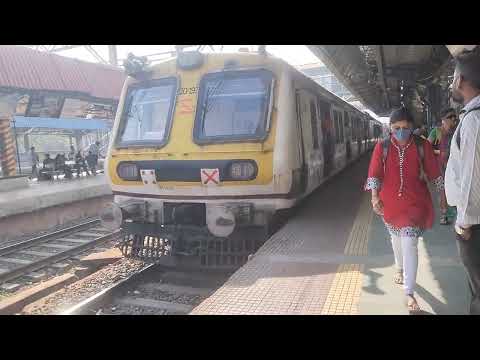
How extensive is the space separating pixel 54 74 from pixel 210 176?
1225 centimetres

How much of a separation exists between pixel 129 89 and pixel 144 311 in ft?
9.54

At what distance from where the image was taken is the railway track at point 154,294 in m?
4.54

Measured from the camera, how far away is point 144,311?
14.9 feet

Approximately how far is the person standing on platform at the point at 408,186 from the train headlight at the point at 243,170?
6.33 feet

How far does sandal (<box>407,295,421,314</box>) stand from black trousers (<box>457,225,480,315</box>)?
470 mm

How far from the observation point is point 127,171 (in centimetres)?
545

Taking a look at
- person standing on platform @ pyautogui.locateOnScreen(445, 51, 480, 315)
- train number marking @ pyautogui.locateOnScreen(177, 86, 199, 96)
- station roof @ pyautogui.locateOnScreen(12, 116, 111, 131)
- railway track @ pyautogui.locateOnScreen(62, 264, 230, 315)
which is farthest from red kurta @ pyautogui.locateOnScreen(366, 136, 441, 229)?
station roof @ pyautogui.locateOnScreen(12, 116, 111, 131)

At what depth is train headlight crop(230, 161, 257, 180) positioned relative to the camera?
4.73 m

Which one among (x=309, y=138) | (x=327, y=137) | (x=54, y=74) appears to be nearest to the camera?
(x=309, y=138)

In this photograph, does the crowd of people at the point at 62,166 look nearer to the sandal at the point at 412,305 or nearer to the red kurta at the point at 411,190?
the red kurta at the point at 411,190

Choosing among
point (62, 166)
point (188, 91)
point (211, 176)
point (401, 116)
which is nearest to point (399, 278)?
point (401, 116)

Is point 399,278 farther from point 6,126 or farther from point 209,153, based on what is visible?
point 6,126

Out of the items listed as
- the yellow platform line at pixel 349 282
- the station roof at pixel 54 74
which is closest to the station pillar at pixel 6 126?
the station roof at pixel 54 74
